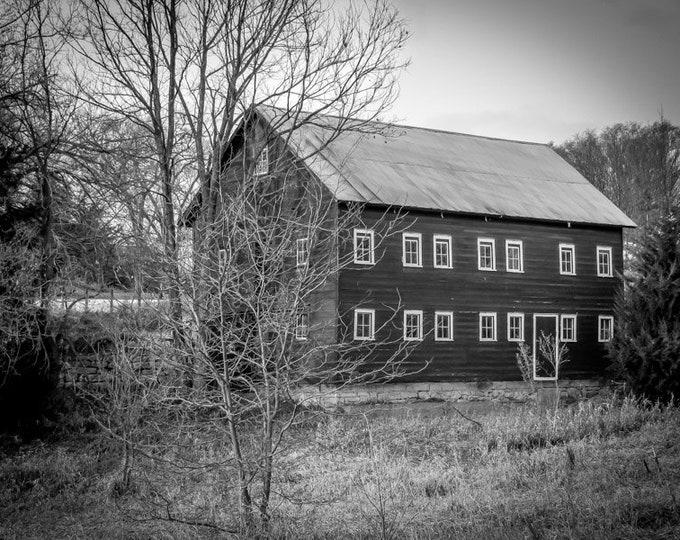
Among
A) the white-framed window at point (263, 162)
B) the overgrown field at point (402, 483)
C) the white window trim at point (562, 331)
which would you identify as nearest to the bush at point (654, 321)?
the overgrown field at point (402, 483)

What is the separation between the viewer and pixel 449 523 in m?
9.72

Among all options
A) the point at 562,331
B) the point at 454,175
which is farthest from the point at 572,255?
the point at 454,175

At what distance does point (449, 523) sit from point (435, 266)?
1927 centimetres

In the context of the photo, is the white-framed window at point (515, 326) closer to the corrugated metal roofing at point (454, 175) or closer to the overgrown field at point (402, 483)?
the corrugated metal roofing at point (454, 175)

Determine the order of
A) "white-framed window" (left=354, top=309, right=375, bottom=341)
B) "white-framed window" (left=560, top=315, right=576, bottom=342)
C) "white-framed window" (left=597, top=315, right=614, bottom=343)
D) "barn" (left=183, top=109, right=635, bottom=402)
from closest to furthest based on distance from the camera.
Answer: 1. "white-framed window" (left=354, top=309, right=375, bottom=341)
2. "barn" (left=183, top=109, right=635, bottom=402)
3. "white-framed window" (left=560, top=315, right=576, bottom=342)
4. "white-framed window" (left=597, top=315, right=614, bottom=343)

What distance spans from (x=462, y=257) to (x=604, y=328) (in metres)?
7.17

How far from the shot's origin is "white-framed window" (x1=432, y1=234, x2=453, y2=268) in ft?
94.3

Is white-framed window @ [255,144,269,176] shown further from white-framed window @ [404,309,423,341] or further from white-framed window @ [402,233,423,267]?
white-framed window @ [404,309,423,341]

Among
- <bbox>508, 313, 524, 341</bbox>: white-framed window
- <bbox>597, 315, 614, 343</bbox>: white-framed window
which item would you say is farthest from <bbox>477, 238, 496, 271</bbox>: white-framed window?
<bbox>597, 315, 614, 343</bbox>: white-framed window

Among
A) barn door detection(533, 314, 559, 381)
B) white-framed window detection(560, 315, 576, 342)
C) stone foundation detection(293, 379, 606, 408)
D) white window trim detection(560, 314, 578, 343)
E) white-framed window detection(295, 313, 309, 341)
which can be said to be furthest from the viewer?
white-framed window detection(560, 315, 576, 342)

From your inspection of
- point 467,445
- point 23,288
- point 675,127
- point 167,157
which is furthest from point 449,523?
point 675,127

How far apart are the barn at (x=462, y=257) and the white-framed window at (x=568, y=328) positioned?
42 millimetres

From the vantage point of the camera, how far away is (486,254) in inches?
1178

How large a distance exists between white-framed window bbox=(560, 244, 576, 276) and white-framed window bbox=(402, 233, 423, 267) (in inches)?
258
